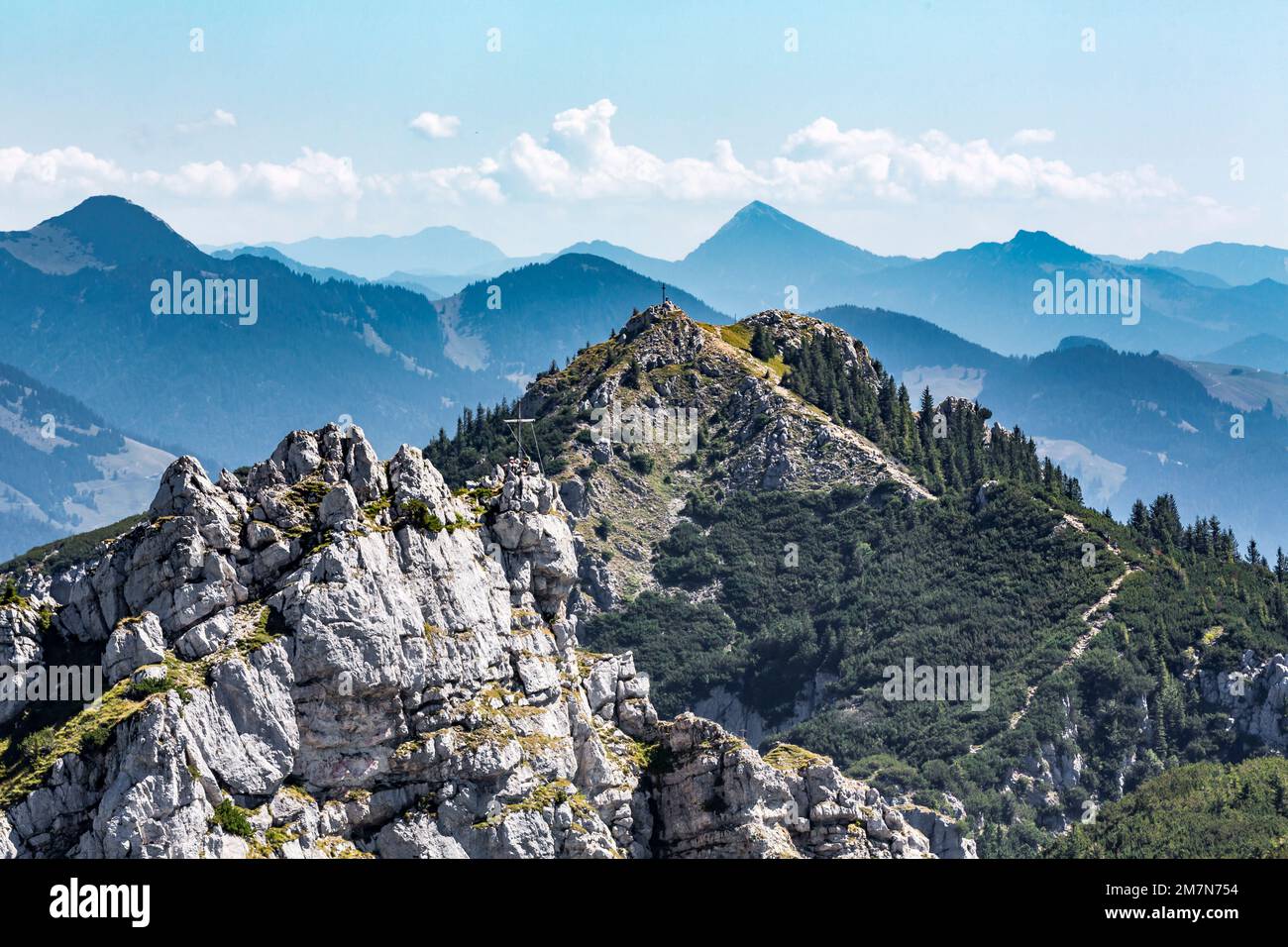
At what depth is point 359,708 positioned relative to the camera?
285 ft

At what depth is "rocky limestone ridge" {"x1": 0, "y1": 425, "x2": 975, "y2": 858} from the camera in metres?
79.2

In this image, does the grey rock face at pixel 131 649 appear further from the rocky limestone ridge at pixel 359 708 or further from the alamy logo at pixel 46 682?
the alamy logo at pixel 46 682

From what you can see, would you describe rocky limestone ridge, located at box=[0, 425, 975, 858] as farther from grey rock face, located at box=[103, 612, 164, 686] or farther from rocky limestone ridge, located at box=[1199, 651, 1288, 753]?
rocky limestone ridge, located at box=[1199, 651, 1288, 753]

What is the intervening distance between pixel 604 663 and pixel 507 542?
8855 millimetres

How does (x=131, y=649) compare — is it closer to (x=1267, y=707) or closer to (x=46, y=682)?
(x=46, y=682)
